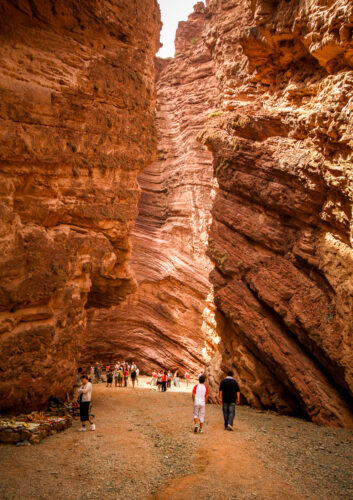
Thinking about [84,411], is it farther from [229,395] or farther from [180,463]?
[229,395]

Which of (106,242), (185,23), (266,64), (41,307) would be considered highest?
(185,23)

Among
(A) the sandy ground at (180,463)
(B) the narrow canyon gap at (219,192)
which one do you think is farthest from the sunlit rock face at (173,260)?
(A) the sandy ground at (180,463)

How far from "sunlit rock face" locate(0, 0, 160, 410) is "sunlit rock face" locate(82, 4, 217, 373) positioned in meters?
11.1

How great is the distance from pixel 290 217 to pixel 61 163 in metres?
7.32

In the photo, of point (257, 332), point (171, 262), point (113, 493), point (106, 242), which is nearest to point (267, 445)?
point (113, 493)

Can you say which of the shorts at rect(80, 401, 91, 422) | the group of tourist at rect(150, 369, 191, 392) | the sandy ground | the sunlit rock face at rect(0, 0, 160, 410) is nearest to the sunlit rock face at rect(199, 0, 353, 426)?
the sandy ground

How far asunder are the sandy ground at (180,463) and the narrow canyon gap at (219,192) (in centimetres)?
226

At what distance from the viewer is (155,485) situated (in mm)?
4969

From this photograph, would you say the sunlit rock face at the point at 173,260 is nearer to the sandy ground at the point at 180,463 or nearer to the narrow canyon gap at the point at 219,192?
the narrow canyon gap at the point at 219,192

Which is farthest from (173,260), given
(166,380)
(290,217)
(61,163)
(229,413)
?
(229,413)

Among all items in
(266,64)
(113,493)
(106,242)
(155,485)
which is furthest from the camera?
(266,64)

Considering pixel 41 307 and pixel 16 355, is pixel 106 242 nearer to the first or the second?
pixel 41 307

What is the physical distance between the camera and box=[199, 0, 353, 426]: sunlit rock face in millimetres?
9422

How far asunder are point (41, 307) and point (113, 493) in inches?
217
